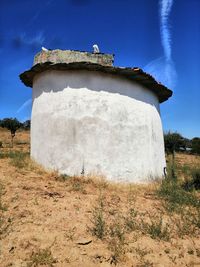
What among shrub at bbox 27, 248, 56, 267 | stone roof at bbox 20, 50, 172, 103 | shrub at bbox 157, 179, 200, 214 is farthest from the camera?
stone roof at bbox 20, 50, 172, 103

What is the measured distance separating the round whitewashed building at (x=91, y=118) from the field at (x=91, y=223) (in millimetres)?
639

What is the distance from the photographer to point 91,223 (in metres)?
7.04

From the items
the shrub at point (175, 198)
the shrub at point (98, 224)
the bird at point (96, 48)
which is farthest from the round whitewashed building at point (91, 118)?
the shrub at point (98, 224)

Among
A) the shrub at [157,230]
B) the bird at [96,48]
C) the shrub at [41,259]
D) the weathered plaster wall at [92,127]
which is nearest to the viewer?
the shrub at [41,259]

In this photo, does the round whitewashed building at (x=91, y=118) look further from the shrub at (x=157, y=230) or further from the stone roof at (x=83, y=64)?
the shrub at (x=157, y=230)

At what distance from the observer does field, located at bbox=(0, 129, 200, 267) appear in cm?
569

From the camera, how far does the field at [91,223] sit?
18.7 feet

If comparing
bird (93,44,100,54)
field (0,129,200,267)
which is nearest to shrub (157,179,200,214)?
field (0,129,200,267)

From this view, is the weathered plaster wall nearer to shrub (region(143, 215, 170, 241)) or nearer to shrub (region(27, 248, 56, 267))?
shrub (region(143, 215, 170, 241))

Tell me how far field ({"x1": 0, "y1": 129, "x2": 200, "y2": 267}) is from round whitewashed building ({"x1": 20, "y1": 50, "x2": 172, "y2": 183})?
2.10 ft

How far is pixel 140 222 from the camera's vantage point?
736 cm

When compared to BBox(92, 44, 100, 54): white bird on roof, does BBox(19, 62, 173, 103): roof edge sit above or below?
below

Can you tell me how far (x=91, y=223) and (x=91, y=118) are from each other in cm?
436

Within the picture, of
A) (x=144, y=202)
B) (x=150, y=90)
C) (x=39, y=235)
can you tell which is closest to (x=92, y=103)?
(x=150, y=90)
